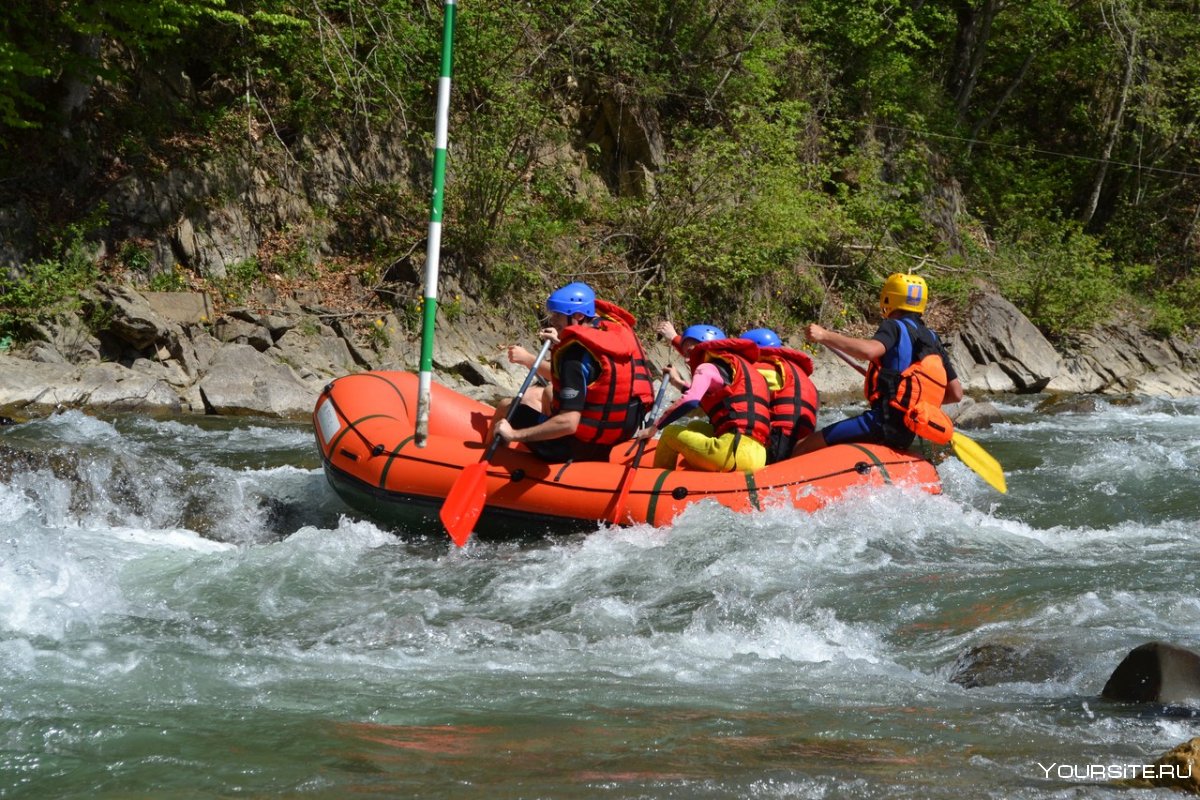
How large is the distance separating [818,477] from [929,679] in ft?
7.09

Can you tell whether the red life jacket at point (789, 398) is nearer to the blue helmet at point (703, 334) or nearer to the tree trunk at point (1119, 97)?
the blue helmet at point (703, 334)

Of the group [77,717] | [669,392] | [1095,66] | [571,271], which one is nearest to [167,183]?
[571,271]

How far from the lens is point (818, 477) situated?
6078 millimetres

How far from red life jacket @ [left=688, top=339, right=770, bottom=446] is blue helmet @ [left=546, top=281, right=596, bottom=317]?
2.45 feet

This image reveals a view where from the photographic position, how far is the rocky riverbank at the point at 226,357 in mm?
9531

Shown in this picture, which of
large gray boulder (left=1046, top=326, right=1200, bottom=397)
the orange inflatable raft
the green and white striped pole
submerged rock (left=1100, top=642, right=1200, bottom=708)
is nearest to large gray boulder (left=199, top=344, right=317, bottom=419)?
the orange inflatable raft

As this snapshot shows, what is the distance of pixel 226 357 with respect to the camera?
10.2 metres

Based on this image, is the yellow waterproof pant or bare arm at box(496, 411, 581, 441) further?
the yellow waterproof pant

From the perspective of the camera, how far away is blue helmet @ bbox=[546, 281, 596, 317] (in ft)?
19.9

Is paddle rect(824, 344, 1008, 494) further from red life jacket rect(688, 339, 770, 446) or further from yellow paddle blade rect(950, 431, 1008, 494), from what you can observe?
red life jacket rect(688, 339, 770, 446)

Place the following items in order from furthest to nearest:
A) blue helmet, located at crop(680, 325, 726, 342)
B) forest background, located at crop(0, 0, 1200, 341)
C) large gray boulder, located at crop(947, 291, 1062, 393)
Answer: large gray boulder, located at crop(947, 291, 1062, 393) < forest background, located at crop(0, 0, 1200, 341) < blue helmet, located at crop(680, 325, 726, 342)

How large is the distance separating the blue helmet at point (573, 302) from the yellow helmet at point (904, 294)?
1599mm

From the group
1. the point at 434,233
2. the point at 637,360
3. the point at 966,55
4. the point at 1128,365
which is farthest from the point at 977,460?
the point at 966,55

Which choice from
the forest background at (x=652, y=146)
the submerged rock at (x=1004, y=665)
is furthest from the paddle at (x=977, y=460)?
the forest background at (x=652, y=146)
